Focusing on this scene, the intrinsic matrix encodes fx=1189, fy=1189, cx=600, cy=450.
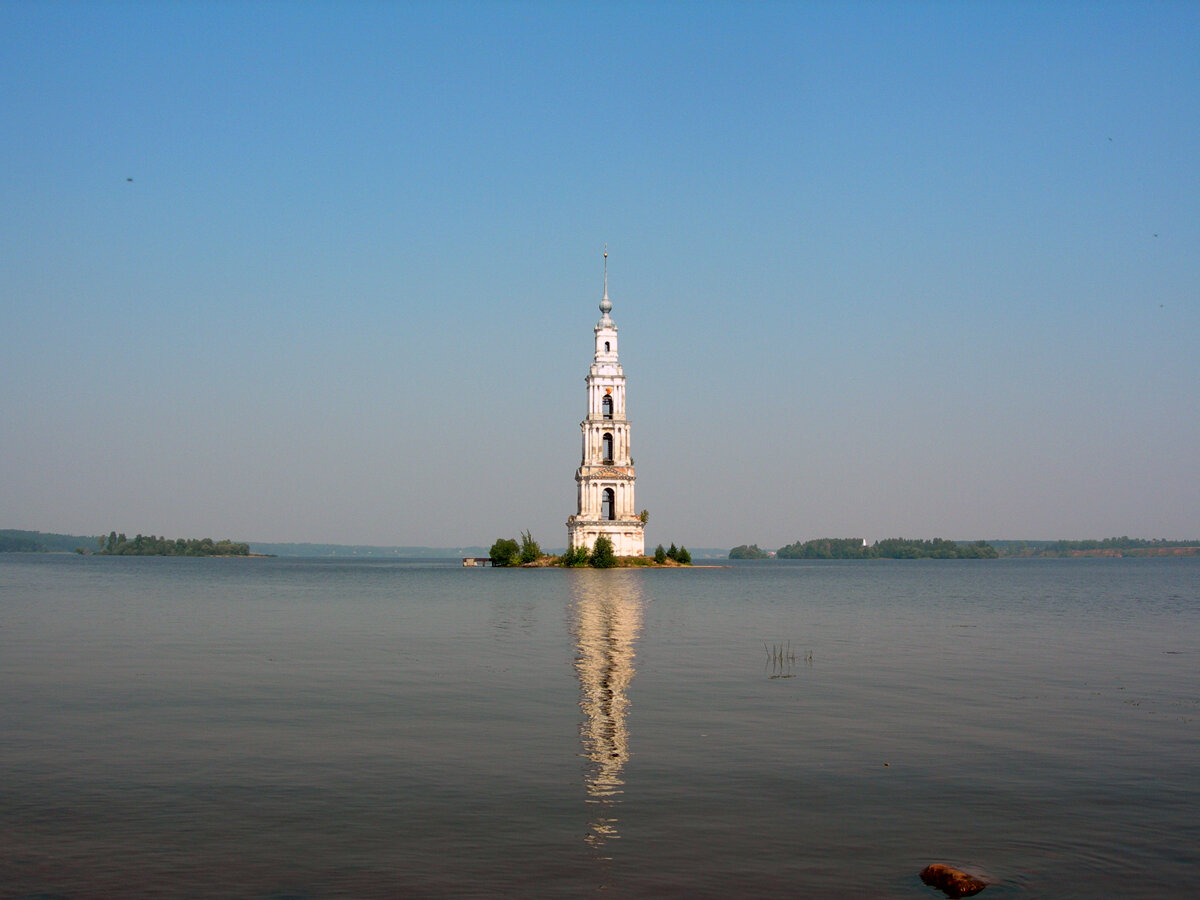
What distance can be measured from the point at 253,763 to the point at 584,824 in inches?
294

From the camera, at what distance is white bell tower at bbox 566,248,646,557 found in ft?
494

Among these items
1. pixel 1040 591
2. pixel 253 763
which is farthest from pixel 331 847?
pixel 1040 591

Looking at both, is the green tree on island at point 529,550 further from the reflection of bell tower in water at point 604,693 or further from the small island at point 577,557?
the reflection of bell tower in water at point 604,693

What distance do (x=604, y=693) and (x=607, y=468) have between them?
120583mm

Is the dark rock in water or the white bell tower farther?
the white bell tower

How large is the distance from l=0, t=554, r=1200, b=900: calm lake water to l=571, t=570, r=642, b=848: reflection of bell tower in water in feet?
0.43

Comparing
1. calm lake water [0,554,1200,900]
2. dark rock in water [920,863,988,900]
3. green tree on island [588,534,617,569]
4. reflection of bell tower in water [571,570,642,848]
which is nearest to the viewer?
dark rock in water [920,863,988,900]

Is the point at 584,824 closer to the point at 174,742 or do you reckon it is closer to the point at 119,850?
the point at 119,850

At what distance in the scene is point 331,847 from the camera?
16.0 metres

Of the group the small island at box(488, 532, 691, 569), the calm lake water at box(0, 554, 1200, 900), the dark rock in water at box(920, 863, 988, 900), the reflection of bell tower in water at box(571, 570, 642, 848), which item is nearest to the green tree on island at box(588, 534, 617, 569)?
the small island at box(488, 532, 691, 569)

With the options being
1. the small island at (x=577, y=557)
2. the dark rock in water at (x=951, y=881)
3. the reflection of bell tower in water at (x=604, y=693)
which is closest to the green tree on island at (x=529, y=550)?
the small island at (x=577, y=557)

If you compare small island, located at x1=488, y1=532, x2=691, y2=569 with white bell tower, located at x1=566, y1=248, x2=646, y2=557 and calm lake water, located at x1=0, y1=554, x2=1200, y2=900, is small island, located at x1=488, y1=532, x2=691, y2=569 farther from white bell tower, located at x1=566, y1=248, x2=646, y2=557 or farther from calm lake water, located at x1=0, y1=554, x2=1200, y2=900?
calm lake water, located at x1=0, y1=554, x2=1200, y2=900

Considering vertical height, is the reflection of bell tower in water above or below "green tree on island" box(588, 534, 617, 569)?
below

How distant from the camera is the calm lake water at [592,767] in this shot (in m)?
15.1
